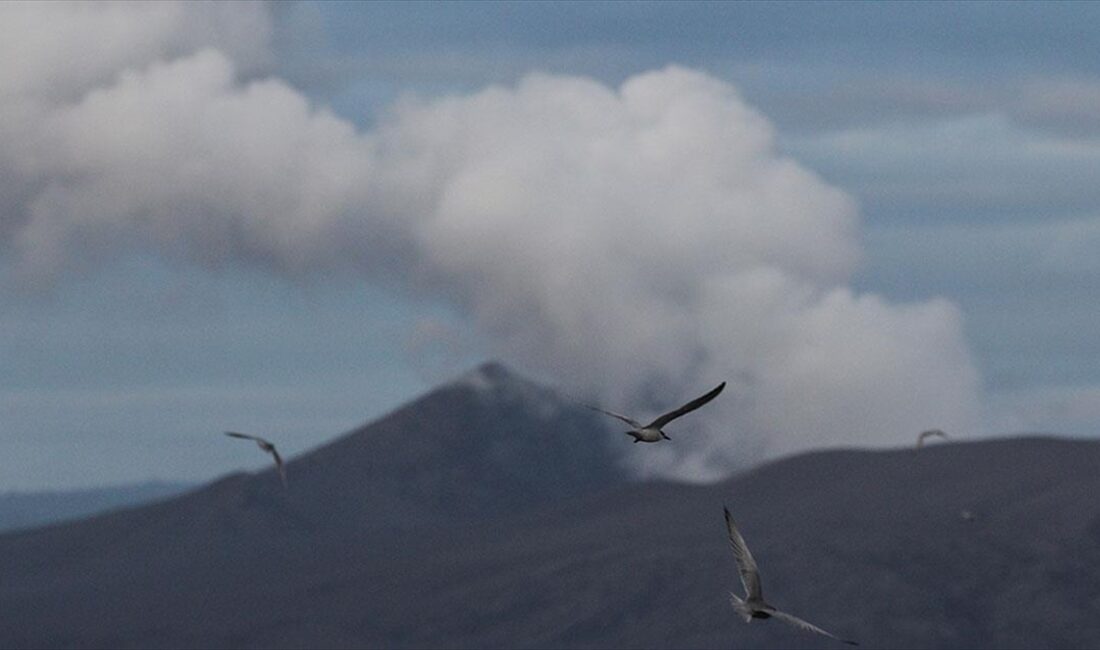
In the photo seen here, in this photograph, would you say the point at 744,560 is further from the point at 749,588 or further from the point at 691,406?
the point at 691,406

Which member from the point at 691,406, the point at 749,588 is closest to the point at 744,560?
the point at 749,588

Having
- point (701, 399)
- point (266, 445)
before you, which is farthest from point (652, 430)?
point (266, 445)

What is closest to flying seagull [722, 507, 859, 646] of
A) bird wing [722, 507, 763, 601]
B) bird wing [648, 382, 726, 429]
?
bird wing [722, 507, 763, 601]

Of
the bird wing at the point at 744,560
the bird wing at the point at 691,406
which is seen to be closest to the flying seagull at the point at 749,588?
the bird wing at the point at 744,560

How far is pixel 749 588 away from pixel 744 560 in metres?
2.15

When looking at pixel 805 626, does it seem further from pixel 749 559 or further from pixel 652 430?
pixel 652 430

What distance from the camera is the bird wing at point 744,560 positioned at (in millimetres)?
39156

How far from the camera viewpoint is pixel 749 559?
40.2 metres

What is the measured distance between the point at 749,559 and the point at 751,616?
11.8ft

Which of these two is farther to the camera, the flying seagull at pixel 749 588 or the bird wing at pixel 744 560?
the flying seagull at pixel 749 588

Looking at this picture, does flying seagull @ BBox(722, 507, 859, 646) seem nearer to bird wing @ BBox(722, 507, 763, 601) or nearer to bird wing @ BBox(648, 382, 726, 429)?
bird wing @ BBox(722, 507, 763, 601)

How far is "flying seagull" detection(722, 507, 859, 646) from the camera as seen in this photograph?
129ft

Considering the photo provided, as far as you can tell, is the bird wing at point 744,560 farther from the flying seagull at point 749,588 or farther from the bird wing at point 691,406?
the bird wing at point 691,406

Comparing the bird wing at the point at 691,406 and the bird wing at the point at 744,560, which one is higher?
the bird wing at the point at 691,406
